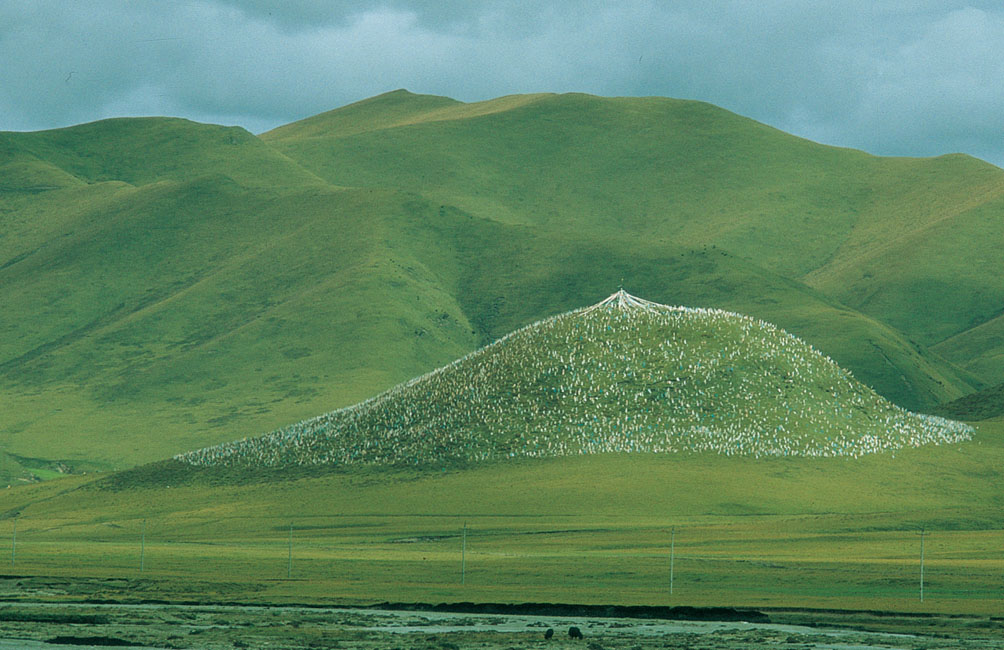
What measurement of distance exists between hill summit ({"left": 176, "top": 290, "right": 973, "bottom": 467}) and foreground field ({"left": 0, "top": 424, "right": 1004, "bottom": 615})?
4.58 metres

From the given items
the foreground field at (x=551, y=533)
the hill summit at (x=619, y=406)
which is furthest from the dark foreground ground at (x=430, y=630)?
the hill summit at (x=619, y=406)

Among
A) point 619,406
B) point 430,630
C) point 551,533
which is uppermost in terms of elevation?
point 619,406

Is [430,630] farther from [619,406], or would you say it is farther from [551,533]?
[619,406]

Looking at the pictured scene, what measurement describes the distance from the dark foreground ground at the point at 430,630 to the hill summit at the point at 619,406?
81708mm

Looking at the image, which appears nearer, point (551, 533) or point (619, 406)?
point (551, 533)

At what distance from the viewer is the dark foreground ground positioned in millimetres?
55000

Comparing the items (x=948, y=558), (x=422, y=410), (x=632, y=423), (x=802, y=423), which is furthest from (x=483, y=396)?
(x=948, y=558)

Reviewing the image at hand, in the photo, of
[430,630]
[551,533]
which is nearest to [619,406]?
[551,533]

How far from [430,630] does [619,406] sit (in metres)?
96.3

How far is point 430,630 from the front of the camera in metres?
60.5

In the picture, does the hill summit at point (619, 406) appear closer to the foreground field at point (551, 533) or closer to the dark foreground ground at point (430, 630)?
the foreground field at point (551, 533)

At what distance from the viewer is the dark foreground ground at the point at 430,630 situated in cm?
5500

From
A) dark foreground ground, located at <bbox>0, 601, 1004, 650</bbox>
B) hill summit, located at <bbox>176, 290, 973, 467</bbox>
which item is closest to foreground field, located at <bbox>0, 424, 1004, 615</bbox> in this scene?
dark foreground ground, located at <bbox>0, 601, 1004, 650</bbox>

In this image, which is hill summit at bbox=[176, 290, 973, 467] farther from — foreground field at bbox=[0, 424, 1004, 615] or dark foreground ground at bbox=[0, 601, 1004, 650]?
dark foreground ground at bbox=[0, 601, 1004, 650]
